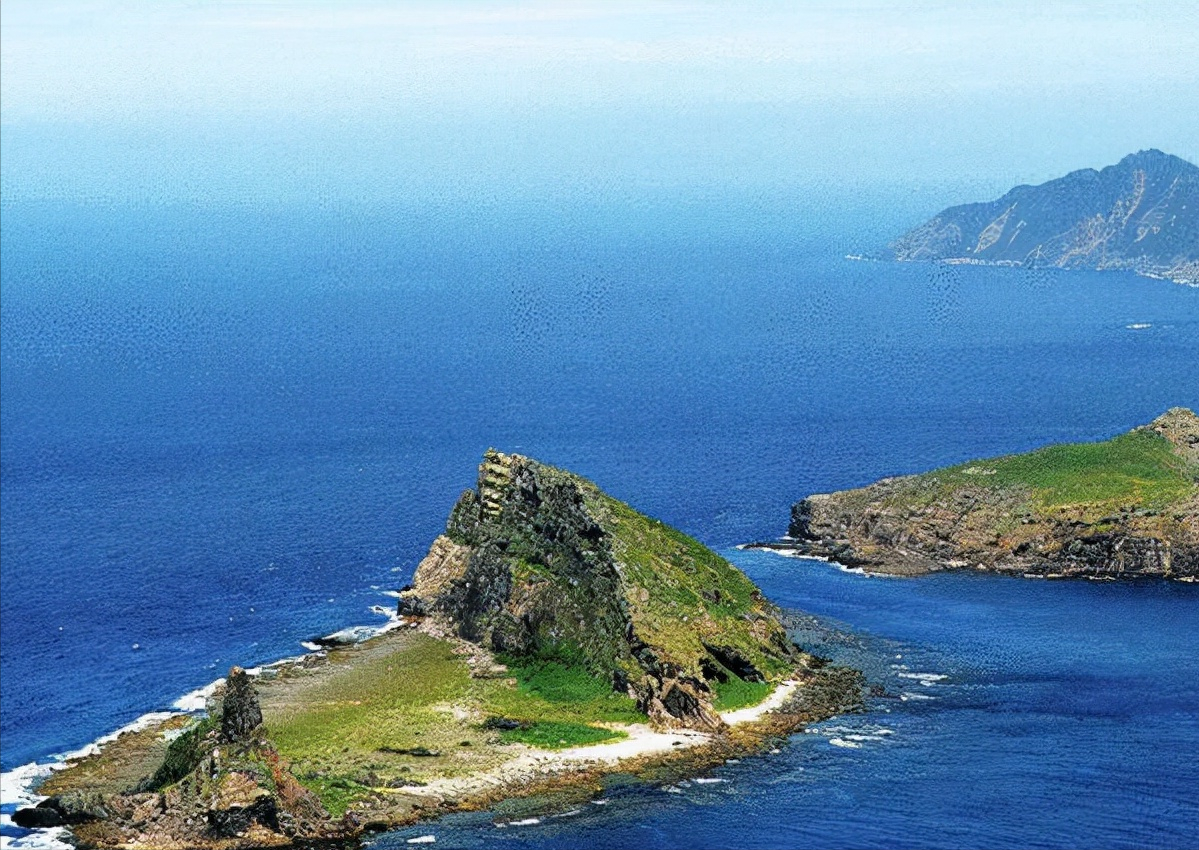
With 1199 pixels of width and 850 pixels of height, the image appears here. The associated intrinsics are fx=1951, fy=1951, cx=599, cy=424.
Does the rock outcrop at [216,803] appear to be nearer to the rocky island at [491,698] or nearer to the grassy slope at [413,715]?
the rocky island at [491,698]

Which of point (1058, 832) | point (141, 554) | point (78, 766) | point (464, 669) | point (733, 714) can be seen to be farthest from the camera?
point (141, 554)

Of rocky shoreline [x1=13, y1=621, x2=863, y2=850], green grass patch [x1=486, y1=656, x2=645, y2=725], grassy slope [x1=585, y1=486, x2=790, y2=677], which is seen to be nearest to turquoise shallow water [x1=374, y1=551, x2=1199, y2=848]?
rocky shoreline [x1=13, y1=621, x2=863, y2=850]

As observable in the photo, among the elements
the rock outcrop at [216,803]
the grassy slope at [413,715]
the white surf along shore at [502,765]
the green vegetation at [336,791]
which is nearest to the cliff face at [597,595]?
the white surf along shore at [502,765]

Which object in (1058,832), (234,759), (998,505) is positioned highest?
(998,505)

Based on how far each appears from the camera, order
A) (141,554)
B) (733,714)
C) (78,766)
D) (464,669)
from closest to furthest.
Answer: (78,766)
(733,714)
(464,669)
(141,554)

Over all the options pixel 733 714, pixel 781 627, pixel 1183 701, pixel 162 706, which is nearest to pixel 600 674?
pixel 733 714

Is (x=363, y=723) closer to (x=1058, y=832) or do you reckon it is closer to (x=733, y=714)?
(x=733, y=714)
